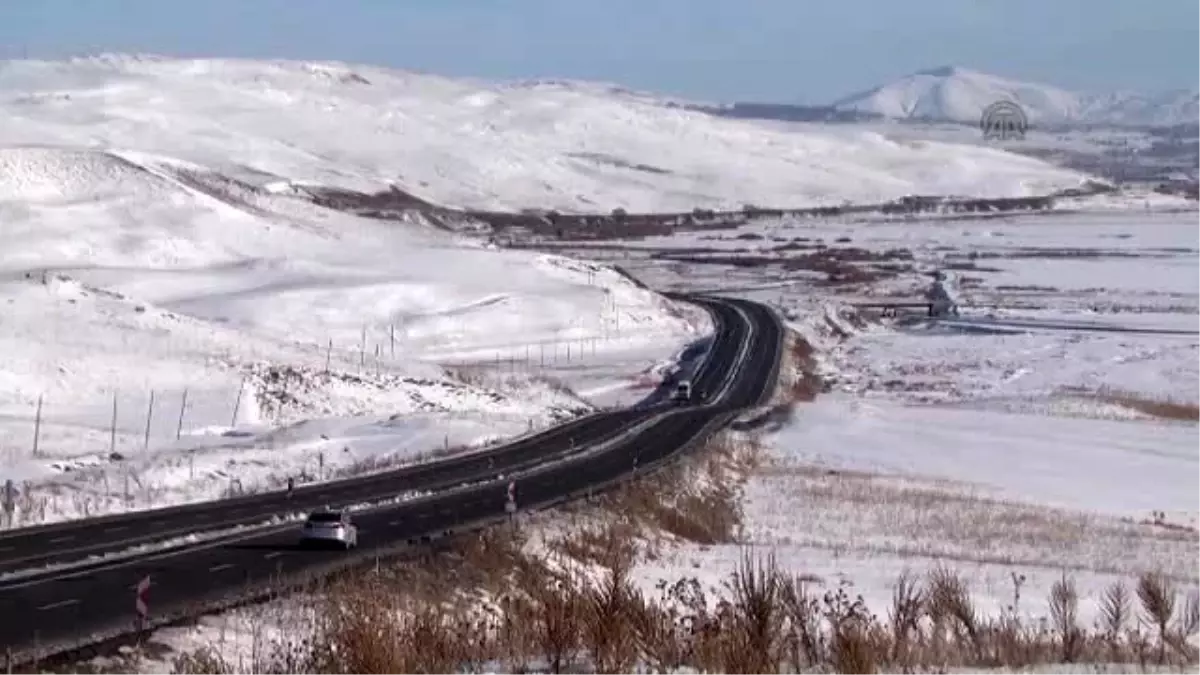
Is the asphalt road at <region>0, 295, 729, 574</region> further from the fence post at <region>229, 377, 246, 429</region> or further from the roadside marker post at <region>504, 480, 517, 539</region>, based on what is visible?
the fence post at <region>229, 377, 246, 429</region>

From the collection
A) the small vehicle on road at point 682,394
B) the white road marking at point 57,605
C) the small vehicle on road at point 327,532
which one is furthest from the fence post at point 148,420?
the white road marking at point 57,605

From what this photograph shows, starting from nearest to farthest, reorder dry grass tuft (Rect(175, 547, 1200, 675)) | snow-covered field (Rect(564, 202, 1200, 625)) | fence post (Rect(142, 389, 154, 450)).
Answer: dry grass tuft (Rect(175, 547, 1200, 675))
snow-covered field (Rect(564, 202, 1200, 625))
fence post (Rect(142, 389, 154, 450))

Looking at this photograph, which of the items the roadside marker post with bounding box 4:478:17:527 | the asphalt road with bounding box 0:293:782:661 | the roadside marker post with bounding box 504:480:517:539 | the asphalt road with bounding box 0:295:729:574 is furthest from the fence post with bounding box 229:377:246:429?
the roadside marker post with bounding box 4:478:17:527

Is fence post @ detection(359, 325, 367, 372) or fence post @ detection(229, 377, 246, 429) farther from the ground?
fence post @ detection(229, 377, 246, 429)

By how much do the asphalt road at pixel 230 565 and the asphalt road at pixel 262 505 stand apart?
0.89 metres

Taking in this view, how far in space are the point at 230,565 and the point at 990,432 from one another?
33.7 metres

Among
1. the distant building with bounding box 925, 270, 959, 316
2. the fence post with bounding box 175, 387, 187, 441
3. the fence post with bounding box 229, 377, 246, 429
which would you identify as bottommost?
the distant building with bounding box 925, 270, 959, 316

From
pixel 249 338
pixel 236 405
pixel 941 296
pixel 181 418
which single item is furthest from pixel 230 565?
pixel 941 296

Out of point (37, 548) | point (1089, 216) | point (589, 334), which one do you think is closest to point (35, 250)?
point (589, 334)

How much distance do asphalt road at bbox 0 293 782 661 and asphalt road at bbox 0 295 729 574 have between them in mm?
892

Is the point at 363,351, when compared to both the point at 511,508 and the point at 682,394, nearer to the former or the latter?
the point at 682,394

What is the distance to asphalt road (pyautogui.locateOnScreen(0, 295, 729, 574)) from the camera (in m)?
24.0

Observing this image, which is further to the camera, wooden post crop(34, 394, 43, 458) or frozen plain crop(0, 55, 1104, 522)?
frozen plain crop(0, 55, 1104, 522)

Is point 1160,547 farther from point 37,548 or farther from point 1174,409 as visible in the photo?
point 1174,409
